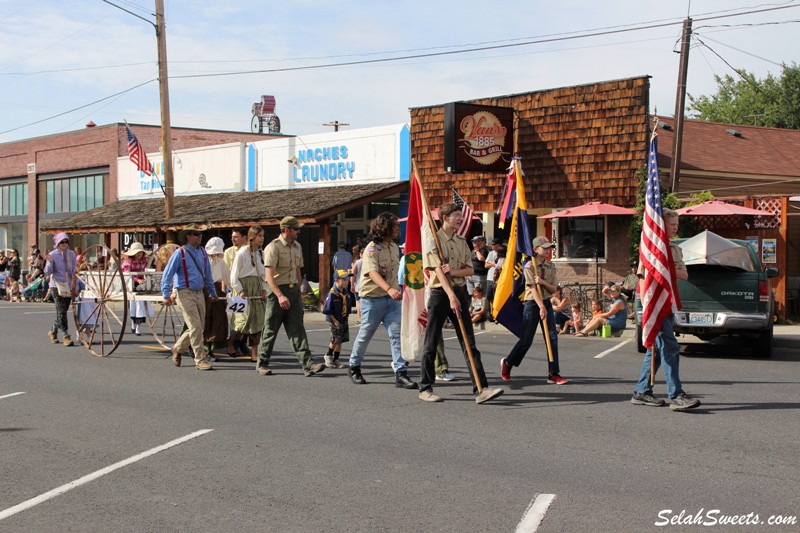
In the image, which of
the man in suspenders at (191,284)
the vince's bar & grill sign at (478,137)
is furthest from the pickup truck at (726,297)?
the vince's bar & grill sign at (478,137)

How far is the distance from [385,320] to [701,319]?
5124 mm

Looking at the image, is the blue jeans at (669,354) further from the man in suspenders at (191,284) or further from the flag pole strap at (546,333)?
the man in suspenders at (191,284)

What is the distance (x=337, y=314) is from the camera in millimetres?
11773

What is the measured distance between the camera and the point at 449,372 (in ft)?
35.3

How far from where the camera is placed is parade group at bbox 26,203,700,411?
8602mm

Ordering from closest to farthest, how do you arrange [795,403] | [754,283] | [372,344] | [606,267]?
1. [795,403]
2. [754,283]
3. [372,344]
4. [606,267]

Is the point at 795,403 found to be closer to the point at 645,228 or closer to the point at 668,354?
the point at 668,354

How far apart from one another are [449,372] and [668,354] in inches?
133

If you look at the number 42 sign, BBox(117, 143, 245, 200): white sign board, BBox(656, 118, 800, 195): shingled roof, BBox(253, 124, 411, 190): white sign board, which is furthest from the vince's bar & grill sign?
the number 42 sign

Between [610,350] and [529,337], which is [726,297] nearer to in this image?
[610,350]

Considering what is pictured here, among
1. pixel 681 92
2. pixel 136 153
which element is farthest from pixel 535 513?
pixel 136 153

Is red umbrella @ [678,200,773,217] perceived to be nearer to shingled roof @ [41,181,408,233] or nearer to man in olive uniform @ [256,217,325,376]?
shingled roof @ [41,181,408,233]

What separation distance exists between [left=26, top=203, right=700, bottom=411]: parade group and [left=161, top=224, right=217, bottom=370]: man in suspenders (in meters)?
0.01

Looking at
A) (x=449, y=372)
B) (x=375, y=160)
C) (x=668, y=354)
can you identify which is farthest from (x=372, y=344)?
(x=375, y=160)
